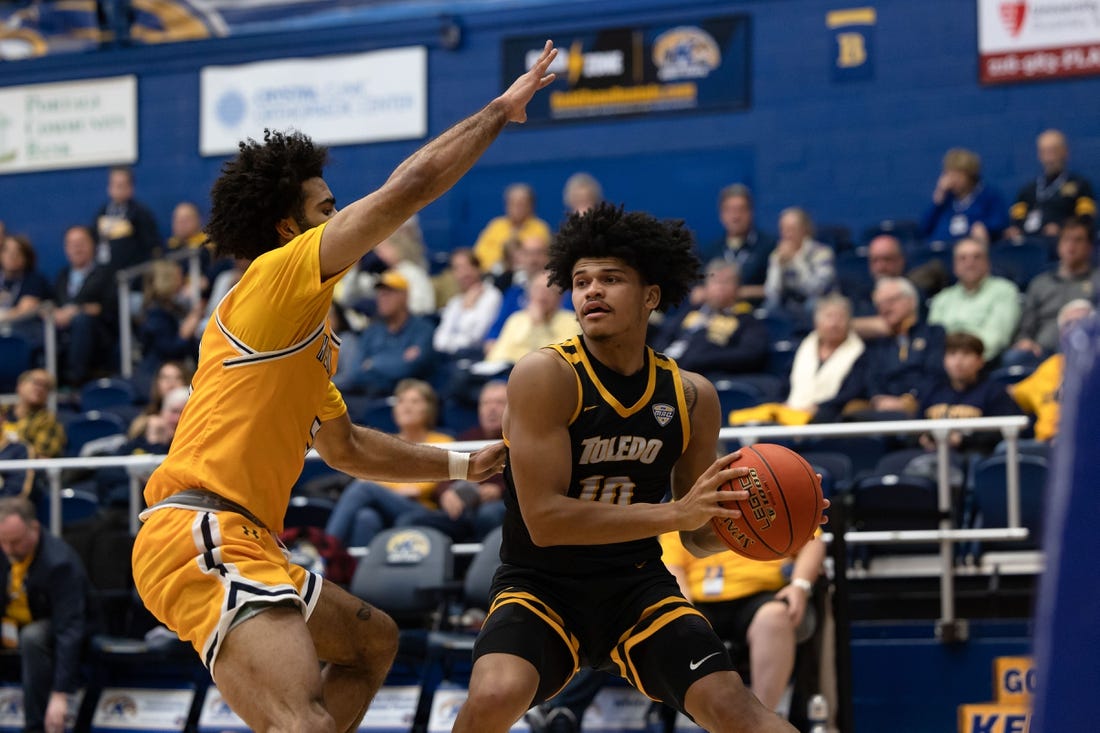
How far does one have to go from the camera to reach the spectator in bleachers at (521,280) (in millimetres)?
11516

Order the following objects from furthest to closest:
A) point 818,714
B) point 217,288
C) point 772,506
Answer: point 217,288 → point 818,714 → point 772,506

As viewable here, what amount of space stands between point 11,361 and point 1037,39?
9357mm

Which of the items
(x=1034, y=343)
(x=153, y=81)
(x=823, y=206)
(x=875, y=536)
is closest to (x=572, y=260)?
(x=875, y=536)

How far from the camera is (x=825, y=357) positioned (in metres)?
9.70

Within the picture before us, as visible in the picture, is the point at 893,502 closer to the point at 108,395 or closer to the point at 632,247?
the point at 632,247

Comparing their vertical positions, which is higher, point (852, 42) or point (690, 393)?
point (852, 42)

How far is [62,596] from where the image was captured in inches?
347

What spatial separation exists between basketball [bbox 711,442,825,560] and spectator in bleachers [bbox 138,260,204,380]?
333 inches

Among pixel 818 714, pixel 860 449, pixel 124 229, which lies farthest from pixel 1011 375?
pixel 124 229

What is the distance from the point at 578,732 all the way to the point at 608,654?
2875 millimetres

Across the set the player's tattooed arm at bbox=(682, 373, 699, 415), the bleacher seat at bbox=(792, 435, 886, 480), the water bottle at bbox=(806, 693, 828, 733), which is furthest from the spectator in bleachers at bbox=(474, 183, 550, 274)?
the player's tattooed arm at bbox=(682, 373, 699, 415)

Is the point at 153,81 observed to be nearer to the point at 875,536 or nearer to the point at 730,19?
the point at 730,19

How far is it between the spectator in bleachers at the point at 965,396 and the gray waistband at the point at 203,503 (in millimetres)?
5436

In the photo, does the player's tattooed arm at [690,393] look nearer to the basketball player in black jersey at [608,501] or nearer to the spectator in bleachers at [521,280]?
the basketball player in black jersey at [608,501]
